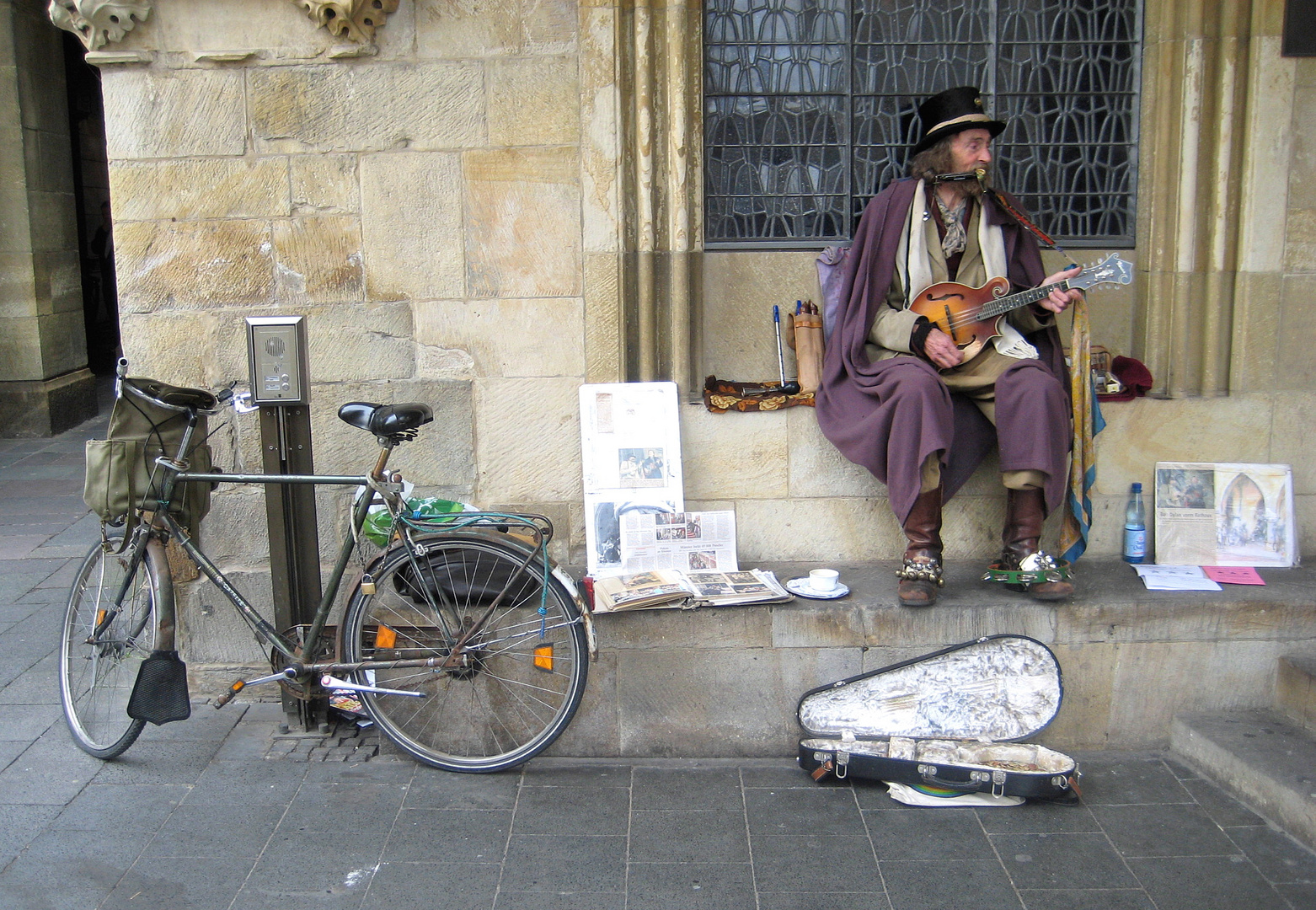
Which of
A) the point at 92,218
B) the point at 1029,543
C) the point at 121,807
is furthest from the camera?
the point at 92,218

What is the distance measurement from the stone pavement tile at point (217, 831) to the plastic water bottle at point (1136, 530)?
3.19 m

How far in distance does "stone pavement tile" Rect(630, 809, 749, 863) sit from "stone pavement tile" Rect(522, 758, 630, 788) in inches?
9.9

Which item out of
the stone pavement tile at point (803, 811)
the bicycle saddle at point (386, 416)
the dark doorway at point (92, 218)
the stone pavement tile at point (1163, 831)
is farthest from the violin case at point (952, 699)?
the dark doorway at point (92, 218)

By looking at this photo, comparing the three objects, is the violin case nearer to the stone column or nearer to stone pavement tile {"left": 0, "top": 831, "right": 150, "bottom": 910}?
stone pavement tile {"left": 0, "top": 831, "right": 150, "bottom": 910}

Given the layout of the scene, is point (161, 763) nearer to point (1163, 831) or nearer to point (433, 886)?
point (433, 886)

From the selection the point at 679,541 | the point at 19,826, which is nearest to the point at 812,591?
the point at 679,541

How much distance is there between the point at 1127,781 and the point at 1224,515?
3.97 feet

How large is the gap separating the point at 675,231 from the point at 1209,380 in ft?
7.08

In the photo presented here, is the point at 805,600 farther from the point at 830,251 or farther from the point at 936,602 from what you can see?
the point at 830,251

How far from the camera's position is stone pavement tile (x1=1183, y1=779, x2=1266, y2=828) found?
358cm

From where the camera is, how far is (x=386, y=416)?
147 inches

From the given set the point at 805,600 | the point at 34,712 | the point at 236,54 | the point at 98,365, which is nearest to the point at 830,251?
the point at 805,600

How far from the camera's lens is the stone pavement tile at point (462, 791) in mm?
3713

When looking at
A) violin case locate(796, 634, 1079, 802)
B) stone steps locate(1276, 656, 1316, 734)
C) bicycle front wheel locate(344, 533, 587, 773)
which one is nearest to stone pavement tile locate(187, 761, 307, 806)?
bicycle front wheel locate(344, 533, 587, 773)
